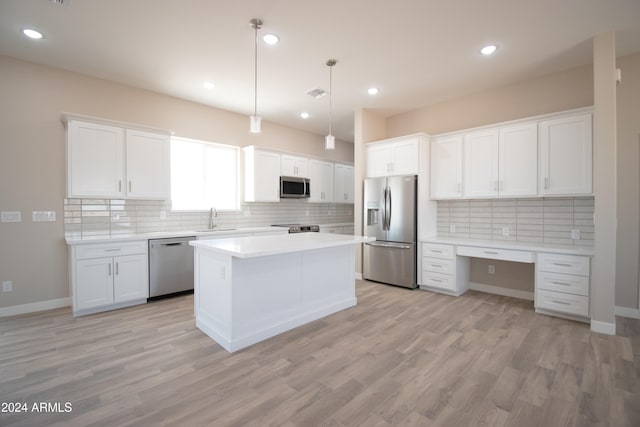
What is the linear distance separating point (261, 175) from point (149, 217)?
1.92 metres

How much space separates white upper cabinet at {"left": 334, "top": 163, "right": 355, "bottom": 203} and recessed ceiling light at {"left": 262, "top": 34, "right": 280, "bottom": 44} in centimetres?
386

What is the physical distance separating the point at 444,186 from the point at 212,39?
3.63 meters

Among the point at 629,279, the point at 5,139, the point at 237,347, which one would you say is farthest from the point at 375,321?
the point at 5,139

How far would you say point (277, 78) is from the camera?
3947mm

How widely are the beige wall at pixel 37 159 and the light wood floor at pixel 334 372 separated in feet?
1.67

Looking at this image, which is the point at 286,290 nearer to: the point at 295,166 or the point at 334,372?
the point at 334,372

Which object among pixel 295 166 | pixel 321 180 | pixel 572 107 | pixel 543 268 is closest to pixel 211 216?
pixel 295 166

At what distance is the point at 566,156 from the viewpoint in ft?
11.4

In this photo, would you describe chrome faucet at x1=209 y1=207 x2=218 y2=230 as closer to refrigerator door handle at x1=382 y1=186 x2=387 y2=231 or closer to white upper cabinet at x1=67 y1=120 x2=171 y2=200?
white upper cabinet at x1=67 y1=120 x2=171 y2=200

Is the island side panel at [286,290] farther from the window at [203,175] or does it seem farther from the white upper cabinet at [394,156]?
the window at [203,175]

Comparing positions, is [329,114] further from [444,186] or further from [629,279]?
[629,279]

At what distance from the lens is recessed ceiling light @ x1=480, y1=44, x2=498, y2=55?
3156 millimetres

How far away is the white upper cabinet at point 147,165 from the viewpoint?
3.94m

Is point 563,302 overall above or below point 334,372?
above
